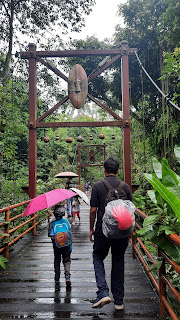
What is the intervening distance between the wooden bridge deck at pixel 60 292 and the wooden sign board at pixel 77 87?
324 centimetres

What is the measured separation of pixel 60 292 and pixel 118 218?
132 cm

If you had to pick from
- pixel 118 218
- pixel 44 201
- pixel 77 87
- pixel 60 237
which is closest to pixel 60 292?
pixel 60 237

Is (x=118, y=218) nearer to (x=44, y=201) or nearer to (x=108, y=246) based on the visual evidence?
(x=108, y=246)

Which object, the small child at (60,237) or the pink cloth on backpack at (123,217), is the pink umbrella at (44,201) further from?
the pink cloth on backpack at (123,217)

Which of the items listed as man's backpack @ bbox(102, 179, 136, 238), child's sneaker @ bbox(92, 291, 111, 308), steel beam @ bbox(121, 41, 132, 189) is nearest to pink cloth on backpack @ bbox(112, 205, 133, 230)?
man's backpack @ bbox(102, 179, 136, 238)

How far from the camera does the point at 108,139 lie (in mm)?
34594

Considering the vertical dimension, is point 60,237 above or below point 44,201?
below

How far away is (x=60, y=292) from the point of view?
2.79m

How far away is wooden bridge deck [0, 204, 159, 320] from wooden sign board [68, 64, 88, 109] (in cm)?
324

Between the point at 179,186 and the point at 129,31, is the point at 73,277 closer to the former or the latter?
the point at 179,186

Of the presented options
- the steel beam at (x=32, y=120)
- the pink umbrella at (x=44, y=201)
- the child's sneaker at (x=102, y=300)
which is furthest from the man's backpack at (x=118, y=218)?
the steel beam at (x=32, y=120)

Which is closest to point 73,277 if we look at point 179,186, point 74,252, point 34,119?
point 74,252

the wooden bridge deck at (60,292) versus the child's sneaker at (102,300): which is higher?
the child's sneaker at (102,300)

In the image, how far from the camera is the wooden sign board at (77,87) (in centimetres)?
572
